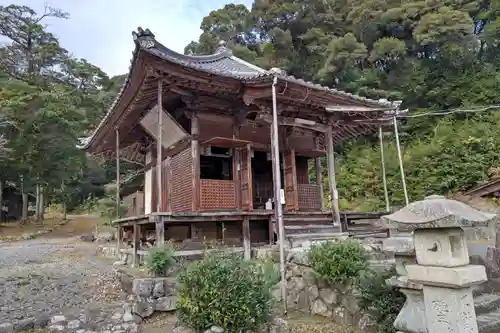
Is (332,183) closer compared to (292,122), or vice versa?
(292,122)

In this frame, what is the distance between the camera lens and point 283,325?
18.0 feet

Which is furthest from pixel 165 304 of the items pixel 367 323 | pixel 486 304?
pixel 486 304

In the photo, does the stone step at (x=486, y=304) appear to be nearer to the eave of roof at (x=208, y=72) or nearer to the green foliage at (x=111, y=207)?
the eave of roof at (x=208, y=72)

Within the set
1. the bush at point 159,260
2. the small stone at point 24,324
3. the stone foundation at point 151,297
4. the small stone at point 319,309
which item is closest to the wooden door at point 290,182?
the small stone at point 319,309

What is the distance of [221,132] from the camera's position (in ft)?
32.8

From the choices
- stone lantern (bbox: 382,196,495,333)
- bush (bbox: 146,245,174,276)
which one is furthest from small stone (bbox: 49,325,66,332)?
stone lantern (bbox: 382,196,495,333)

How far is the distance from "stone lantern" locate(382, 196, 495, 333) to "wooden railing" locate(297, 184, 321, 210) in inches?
264

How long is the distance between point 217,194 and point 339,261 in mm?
4170

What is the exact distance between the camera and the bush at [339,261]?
5660 millimetres

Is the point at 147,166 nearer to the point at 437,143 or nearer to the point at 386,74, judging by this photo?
the point at 437,143

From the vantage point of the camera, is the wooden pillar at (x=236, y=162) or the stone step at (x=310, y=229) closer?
the stone step at (x=310, y=229)

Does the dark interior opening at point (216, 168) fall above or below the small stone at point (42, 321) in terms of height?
above

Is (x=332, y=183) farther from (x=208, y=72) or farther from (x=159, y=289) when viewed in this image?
(x=159, y=289)

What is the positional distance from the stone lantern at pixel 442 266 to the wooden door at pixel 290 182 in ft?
21.1
